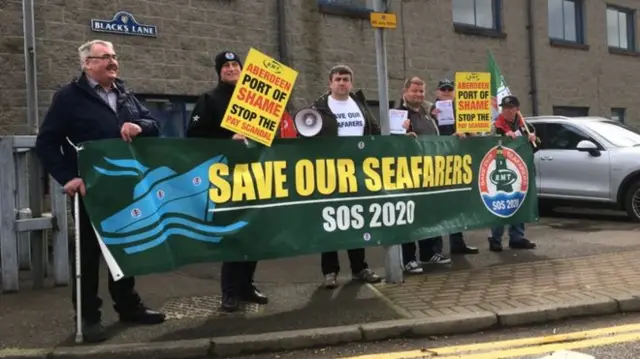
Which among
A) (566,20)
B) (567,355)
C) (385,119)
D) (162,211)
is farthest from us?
(566,20)

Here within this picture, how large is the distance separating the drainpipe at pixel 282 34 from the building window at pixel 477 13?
483 cm

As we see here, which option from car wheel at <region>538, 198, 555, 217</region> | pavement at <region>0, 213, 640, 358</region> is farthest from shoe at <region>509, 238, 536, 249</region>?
car wheel at <region>538, 198, 555, 217</region>

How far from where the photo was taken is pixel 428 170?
627 centimetres

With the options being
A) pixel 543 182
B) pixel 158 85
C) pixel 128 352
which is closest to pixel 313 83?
pixel 158 85

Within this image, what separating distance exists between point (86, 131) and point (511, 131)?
16.3 ft

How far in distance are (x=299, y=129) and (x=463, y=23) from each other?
386 inches

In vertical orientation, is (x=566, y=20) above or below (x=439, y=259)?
above

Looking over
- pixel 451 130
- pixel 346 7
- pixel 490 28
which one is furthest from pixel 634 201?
pixel 490 28

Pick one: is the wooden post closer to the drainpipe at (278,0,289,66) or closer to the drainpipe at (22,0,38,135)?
the drainpipe at (22,0,38,135)

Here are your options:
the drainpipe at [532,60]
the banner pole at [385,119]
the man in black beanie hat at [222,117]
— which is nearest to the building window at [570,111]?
the drainpipe at [532,60]

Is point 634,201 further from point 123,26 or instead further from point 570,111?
point 123,26

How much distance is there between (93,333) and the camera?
14.9 ft

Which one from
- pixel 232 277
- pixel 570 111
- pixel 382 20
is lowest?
pixel 232 277

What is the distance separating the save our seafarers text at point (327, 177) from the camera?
512cm
